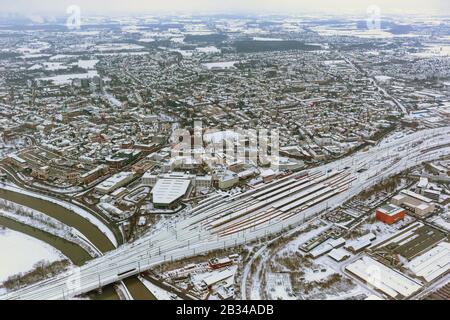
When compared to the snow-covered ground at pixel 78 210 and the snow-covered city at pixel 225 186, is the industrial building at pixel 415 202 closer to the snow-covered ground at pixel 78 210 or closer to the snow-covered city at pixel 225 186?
the snow-covered city at pixel 225 186

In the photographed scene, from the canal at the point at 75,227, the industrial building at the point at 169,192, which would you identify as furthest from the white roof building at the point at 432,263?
the industrial building at the point at 169,192

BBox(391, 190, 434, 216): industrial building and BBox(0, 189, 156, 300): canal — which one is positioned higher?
BBox(391, 190, 434, 216): industrial building

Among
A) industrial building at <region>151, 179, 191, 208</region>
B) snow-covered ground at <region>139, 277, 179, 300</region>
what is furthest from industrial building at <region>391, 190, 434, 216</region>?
snow-covered ground at <region>139, 277, 179, 300</region>

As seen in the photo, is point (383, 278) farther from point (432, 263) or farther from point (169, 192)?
point (169, 192)

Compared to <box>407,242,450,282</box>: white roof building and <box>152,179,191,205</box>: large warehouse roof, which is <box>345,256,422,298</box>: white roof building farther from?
<box>152,179,191,205</box>: large warehouse roof

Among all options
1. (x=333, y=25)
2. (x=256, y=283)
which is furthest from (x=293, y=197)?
(x=333, y=25)

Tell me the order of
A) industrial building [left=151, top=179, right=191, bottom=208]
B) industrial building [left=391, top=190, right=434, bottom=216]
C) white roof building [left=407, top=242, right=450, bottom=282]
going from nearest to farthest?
1. white roof building [left=407, top=242, right=450, bottom=282]
2. industrial building [left=391, top=190, right=434, bottom=216]
3. industrial building [left=151, top=179, right=191, bottom=208]
